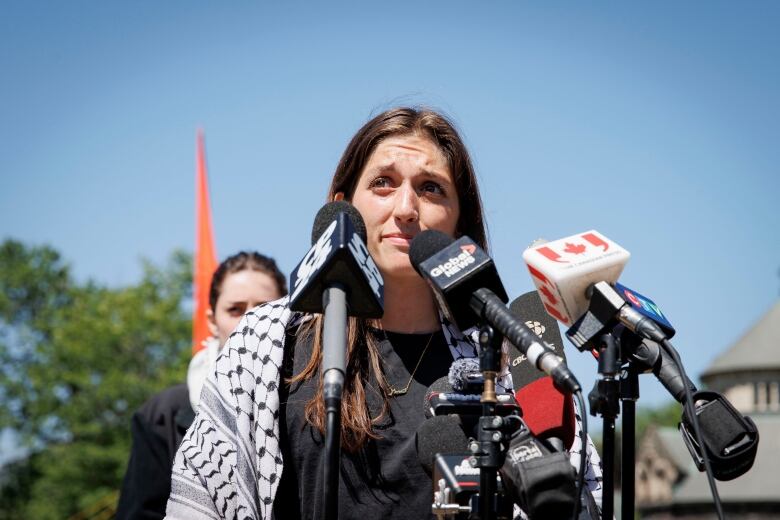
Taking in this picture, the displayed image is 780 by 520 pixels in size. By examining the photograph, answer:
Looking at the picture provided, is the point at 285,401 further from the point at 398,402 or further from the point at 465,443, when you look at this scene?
the point at 465,443

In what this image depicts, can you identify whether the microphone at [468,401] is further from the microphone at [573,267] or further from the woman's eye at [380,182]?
the woman's eye at [380,182]

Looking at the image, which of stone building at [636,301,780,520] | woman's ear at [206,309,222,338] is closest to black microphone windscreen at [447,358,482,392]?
woman's ear at [206,309,222,338]

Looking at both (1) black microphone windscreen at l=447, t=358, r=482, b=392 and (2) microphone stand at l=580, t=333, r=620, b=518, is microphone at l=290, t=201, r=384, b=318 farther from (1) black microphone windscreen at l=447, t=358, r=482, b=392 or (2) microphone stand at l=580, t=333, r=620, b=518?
(2) microphone stand at l=580, t=333, r=620, b=518

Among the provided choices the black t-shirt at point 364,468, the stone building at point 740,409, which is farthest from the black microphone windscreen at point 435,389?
the stone building at point 740,409

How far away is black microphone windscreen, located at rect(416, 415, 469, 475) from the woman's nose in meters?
0.88

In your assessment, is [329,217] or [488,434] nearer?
[488,434]

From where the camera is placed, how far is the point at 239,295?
6.75 metres

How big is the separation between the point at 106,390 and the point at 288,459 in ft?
158

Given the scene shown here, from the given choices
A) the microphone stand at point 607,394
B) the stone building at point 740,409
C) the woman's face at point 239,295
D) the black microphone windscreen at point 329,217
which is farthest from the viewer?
the stone building at point 740,409

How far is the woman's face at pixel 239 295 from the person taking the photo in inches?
264

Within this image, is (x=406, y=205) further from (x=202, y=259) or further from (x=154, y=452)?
(x=202, y=259)

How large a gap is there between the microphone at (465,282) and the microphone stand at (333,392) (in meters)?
0.28

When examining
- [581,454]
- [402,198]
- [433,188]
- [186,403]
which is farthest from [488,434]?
[186,403]

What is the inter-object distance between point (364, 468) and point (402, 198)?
94 centimetres
